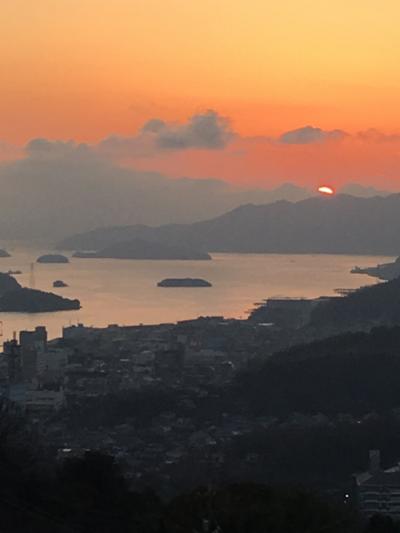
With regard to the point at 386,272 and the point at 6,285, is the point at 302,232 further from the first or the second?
the point at 6,285

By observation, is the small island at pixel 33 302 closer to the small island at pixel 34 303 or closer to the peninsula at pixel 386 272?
the small island at pixel 34 303

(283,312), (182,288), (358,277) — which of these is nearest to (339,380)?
(283,312)

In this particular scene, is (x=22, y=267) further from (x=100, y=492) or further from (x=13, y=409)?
(x=100, y=492)

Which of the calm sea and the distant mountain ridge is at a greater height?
the distant mountain ridge

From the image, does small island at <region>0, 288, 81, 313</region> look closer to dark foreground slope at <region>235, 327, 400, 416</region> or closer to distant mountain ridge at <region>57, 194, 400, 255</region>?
dark foreground slope at <region>235, 327, 400, 416</region>

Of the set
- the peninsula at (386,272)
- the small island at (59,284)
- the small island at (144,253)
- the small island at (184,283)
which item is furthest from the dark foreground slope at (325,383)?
the small island at (144,253)

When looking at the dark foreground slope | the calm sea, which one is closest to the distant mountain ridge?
the calm sea

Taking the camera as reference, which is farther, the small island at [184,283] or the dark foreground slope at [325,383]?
the small island at [184,283]
